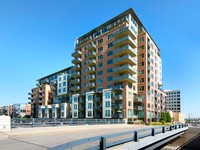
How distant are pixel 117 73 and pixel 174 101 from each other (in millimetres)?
130809

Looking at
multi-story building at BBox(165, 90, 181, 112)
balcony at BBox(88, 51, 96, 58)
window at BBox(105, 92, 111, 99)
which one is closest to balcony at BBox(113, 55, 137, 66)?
window at BBox(105, 92, 111, 99)

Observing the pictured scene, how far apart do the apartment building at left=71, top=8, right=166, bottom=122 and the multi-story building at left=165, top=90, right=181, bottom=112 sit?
4312 inches

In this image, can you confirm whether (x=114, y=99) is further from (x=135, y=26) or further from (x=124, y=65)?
(x=135, y=26)

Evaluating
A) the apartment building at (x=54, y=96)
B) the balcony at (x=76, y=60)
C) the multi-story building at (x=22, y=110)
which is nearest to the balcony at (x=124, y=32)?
the balcony at (x=76, y=60)

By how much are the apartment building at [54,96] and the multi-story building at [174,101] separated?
10841 cm

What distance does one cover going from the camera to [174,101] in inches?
6772

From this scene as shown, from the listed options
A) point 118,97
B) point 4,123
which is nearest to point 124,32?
point 118,97

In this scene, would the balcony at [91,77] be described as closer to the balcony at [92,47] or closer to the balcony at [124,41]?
the balcony at [92,47]

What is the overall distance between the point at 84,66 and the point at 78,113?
16.7m

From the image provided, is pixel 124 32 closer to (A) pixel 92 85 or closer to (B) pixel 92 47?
(B) pixel 92 47

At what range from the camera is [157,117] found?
65.8m

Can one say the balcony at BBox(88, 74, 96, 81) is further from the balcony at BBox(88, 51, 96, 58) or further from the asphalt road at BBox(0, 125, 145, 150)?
the asphalt road at BBox(0, 125, 145, 150)

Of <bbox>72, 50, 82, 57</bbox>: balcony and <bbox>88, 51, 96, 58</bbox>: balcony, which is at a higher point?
<bbox>72, 50, 82, 57</bbox>: balcony

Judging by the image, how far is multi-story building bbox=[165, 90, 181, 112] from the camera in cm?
17100
